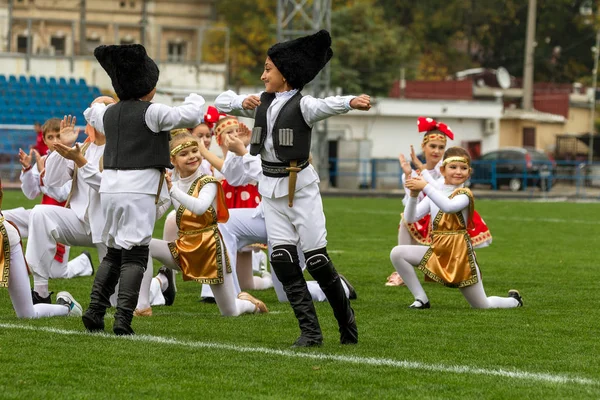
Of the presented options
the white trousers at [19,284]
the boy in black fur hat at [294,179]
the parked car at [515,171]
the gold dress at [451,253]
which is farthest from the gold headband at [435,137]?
the parked car at [515,171]

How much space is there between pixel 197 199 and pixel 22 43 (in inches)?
1426

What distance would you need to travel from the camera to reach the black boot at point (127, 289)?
7750 mm

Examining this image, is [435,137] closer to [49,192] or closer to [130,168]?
A: [49,192]

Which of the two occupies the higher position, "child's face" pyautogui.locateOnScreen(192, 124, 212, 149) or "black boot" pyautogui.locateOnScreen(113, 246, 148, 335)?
"child's face" pyautogui.locateOnScreen(192, 124, 212, 149)

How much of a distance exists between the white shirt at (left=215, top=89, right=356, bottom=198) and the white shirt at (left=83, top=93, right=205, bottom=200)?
26cm

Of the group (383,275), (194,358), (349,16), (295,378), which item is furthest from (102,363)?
(349,16)

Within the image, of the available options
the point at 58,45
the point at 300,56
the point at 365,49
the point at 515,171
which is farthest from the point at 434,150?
the point at 365,49

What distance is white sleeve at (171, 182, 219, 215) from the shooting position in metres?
8.12

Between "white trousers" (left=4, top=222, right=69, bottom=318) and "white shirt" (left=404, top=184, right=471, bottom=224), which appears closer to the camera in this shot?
"white trousers" (left=4, top=222, right=69, bottom=318)

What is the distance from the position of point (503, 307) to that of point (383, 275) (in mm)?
3171

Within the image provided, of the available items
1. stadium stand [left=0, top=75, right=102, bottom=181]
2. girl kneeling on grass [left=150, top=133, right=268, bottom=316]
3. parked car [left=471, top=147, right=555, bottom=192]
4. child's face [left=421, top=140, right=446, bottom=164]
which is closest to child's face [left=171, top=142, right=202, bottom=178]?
girl kneeling on grass [left=150, top=133, right=268, bottom=316]

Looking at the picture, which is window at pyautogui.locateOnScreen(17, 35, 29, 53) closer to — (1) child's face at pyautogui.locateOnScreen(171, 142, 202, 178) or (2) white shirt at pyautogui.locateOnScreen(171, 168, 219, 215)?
(1) child's face at pyautogui.locateOnScreen(171, 142, 202, 178)

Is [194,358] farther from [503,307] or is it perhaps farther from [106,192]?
[503,307]

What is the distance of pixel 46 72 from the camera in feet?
138
